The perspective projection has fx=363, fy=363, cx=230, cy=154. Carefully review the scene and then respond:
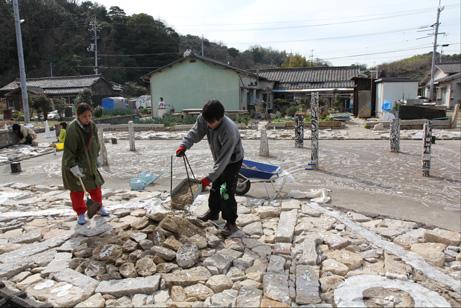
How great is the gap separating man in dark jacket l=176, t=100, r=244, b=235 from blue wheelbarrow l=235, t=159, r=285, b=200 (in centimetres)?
173

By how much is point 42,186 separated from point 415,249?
7.60 metres

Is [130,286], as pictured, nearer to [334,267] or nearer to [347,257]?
[334,267]

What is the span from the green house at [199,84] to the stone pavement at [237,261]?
77.8 ft

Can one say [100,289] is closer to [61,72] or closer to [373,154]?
[373,154]

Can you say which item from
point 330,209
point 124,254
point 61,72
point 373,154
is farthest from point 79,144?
point 61,72

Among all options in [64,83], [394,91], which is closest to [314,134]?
[394,91]

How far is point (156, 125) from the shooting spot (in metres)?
Answer: 21.9

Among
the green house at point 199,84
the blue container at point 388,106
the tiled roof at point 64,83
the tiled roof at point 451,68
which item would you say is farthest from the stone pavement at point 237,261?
the tiled roof at point 451,68

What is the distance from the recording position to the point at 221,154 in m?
4.34

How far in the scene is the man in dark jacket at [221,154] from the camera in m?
4.27

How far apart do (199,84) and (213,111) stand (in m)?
25.7

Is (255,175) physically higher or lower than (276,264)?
higher

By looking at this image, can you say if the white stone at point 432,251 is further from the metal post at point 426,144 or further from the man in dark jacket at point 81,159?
the metal post at point 426,144

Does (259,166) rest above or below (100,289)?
above
